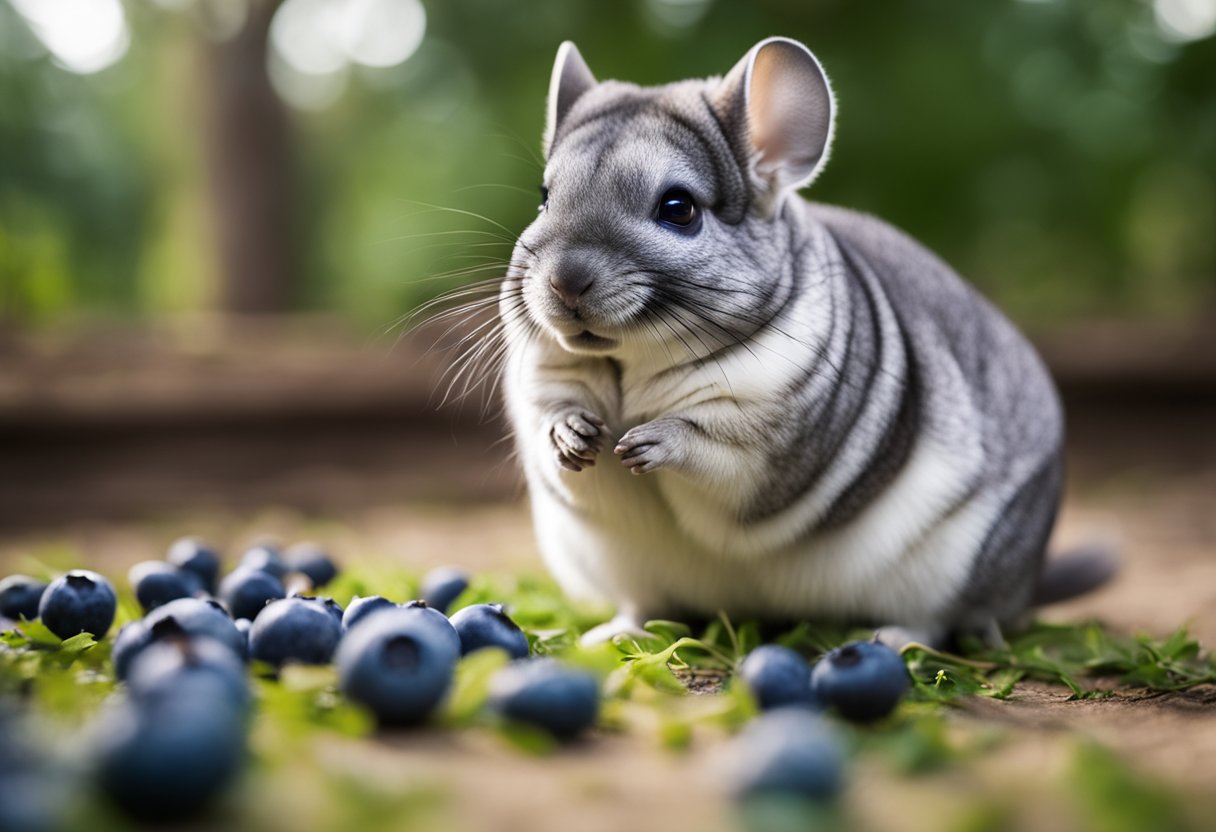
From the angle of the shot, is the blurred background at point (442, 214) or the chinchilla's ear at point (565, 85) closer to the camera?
the chinchilla's ear at point (565, 85)

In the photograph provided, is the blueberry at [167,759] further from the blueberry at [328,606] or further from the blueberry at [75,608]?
the blueberry at [75,608]

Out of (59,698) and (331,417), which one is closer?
(59,698)

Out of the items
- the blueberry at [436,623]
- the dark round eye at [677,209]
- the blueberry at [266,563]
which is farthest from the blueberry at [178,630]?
the dark round eye at [677,209]

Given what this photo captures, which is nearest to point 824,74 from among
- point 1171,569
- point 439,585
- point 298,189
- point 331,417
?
point 439,585

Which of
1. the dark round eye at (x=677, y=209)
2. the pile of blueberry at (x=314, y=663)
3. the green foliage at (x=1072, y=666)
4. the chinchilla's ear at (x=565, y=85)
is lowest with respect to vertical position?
the green foliage at (x=1072, y=666)

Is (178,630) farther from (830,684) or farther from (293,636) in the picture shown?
(830,684)

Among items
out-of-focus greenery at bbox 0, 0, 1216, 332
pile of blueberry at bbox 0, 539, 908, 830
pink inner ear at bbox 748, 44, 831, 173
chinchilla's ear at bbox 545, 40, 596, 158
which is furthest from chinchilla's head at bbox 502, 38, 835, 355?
out-of-focus greenery at bbox 0, 0, 1216, 332

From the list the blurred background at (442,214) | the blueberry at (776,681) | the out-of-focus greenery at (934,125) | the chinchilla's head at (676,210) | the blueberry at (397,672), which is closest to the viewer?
the blueberry at (397,672)

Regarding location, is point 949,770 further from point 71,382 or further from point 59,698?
point 71,382
